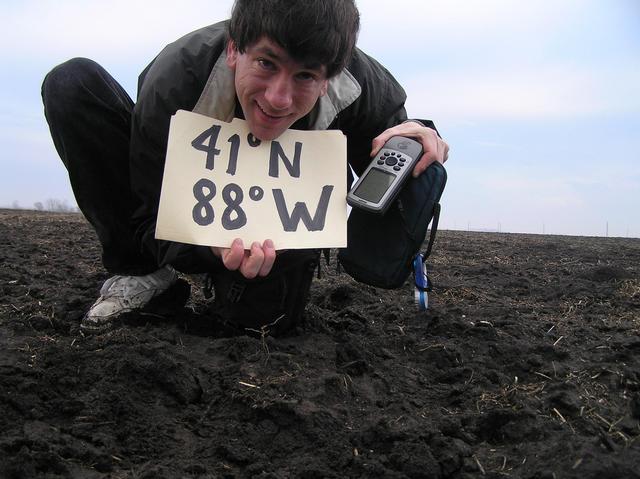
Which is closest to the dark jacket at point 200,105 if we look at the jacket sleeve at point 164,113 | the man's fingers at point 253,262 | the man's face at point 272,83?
the jacket sleeve at point 164,113

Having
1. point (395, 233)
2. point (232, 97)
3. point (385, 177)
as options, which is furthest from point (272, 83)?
point (395, 233)

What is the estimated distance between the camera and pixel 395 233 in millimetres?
2578

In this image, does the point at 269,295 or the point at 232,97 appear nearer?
the point at 232,97

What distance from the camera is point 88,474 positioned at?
58.1 inches

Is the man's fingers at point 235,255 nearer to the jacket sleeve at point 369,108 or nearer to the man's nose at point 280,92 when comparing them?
the man's nose at point 280,92

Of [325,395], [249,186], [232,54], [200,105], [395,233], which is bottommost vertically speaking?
[325,395]

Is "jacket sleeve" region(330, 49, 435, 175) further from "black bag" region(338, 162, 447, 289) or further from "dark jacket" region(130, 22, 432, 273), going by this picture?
"black bag" region(338, 162, 447, 289)

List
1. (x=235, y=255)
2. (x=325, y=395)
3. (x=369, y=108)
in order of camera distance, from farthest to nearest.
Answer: (x=369, y=108), (x=235, y=255), (x=325, y=395)

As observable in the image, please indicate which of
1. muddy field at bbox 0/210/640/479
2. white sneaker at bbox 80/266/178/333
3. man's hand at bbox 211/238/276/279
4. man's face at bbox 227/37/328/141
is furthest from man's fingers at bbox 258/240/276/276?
white sneaker at bbox 80/266/178/333

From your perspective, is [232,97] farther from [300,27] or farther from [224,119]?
[300,27]

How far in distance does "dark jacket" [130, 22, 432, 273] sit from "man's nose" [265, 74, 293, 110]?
0.30m

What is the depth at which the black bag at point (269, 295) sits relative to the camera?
256 cm

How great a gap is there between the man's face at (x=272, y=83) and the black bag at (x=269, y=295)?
0.56 meters

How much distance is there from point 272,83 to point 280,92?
44 mm
